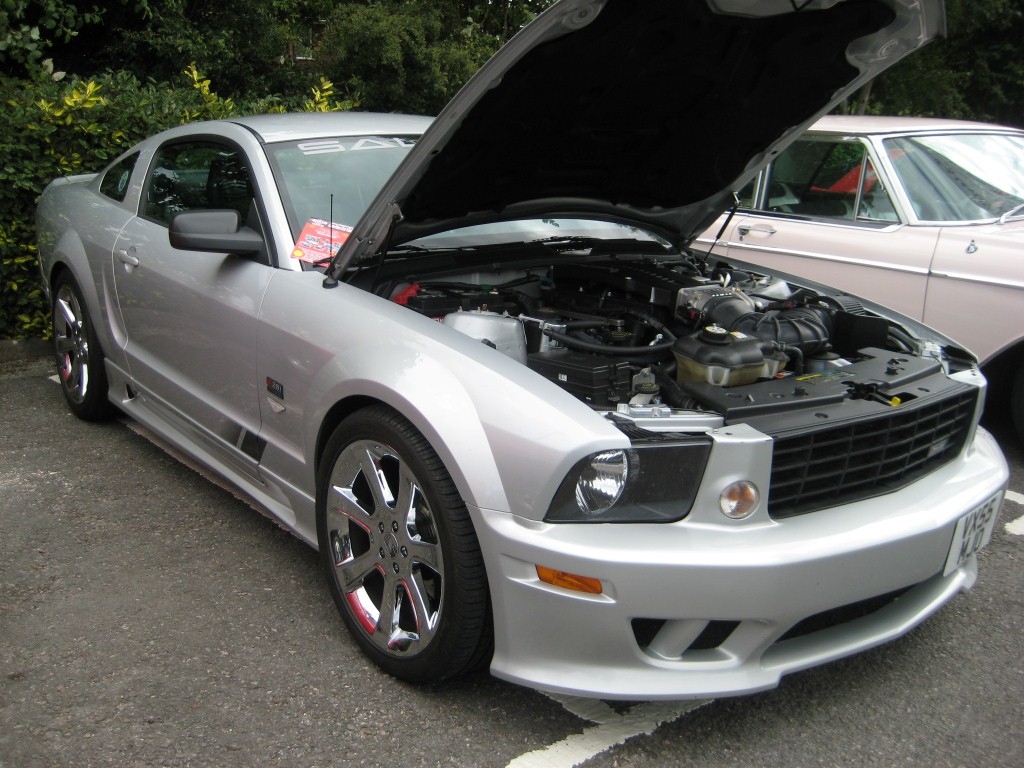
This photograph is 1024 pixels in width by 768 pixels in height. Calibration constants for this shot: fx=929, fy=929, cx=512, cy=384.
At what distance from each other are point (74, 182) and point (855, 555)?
14.5ft

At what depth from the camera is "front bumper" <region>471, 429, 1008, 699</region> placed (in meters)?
2.14

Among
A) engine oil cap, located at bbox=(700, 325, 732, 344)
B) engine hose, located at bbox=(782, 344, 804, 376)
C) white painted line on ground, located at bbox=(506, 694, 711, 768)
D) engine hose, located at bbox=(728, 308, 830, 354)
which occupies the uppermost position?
engine oil cap, located at bbox=(700, 325, 732, 344)

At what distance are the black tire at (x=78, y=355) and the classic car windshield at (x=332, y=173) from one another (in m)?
1.56

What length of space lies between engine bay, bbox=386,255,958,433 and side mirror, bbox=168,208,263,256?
20.6 inches

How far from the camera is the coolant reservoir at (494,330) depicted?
9.51ft

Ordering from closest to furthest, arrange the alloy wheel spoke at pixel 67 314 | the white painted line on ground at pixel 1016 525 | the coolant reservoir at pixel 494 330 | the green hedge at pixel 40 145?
the coolant reservoir at pixel 494 330, the white painted line on ground at pixel 1016 525, the alloy wheel spoke at pixel 67 314, the green hedge at pixel 40 145

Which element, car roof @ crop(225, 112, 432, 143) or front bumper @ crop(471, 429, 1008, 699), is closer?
front bumper @ crop(471, 429, 1008, 699)

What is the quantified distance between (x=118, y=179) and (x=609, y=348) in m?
2.88

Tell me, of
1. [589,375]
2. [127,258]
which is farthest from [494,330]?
[127,258]

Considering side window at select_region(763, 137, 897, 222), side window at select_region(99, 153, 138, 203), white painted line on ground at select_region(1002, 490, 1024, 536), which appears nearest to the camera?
white painted line on ground at select_region(1002, 490, 1024, 536)

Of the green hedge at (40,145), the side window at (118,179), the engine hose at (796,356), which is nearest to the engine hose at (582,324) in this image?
the engine hose at (796,356)

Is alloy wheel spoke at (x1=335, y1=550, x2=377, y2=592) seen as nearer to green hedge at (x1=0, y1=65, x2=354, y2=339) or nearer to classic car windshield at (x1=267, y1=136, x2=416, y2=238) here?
classic car windshield at (x1=267, y1=136, x2=416, y2=238)

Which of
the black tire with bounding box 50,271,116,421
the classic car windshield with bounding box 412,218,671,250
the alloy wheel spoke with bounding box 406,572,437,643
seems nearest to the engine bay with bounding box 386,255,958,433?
the classic car windshield with bounding box 412,218,671,250

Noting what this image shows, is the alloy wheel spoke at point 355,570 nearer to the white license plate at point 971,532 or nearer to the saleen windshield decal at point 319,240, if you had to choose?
the saleen windshield decal at point 319,240
